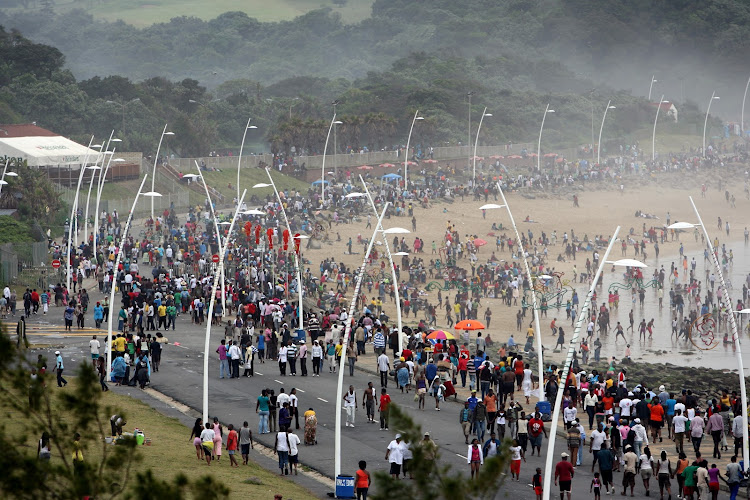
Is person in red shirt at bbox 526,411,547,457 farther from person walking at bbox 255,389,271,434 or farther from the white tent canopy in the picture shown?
the white tent canopy

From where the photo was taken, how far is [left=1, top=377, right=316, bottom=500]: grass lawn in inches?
802

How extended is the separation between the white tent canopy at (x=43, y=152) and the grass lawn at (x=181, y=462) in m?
42.5

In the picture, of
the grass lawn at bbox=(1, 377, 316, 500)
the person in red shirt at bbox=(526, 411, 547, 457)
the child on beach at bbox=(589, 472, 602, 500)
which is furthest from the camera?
the person in red shirt at bbox=(526, 411, 547, 457)

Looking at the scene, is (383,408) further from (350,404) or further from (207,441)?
(207,441)

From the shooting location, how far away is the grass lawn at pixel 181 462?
20.4 m

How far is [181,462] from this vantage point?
21.6 metres

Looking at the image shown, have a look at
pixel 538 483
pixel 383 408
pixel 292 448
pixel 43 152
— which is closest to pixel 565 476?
pixel 538 483

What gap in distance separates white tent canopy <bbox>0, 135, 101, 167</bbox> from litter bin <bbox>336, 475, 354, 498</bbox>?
155 feet

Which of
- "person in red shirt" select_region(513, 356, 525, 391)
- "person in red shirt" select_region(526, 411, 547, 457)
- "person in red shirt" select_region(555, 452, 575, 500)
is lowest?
"person in red shirt" select_region(555, 452, 575, 500)

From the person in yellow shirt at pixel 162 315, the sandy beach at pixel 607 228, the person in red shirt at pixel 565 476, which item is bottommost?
the person in red shirt at pixel 565 476

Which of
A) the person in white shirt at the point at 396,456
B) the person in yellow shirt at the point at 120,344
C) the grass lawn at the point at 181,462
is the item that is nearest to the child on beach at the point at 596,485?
the person in white shirt at the point at 396,456

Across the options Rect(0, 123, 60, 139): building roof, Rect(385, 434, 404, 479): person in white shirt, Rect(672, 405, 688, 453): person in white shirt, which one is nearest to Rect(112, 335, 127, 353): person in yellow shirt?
Rect(385, 434, 404, 479): person in white shirt

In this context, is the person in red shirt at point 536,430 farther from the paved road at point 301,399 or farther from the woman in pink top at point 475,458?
the woman in pink top at point 475,458

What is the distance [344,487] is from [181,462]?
3.30 meters
